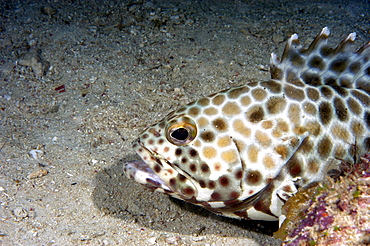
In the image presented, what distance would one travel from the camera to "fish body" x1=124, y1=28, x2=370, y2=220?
2744 mm

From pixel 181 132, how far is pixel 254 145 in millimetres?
624

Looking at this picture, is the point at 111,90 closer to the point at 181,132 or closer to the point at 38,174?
the point at 38,174

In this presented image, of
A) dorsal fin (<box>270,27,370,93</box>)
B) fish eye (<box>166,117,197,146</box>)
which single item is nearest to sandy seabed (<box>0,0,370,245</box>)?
fish eye (<box>166,117,197,146</box>)

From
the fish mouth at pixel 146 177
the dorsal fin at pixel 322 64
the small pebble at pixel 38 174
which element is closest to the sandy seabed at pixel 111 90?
the small pebble at pixel 38 174

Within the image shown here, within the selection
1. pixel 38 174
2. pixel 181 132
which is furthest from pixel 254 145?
pixel 38 174

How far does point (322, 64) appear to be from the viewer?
3.11m

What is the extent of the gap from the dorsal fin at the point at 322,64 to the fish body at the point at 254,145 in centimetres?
6

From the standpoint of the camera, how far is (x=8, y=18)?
6129 millimetres

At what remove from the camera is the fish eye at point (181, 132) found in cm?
280

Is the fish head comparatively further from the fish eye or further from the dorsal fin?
the dorsal fin

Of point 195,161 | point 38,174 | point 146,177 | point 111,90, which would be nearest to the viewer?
point 195,161

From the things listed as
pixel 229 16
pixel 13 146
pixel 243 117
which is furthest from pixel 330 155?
pixel 229 16

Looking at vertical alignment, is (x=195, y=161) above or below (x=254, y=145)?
below

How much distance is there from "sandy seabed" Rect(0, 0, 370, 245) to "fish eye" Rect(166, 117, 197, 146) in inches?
38.9
